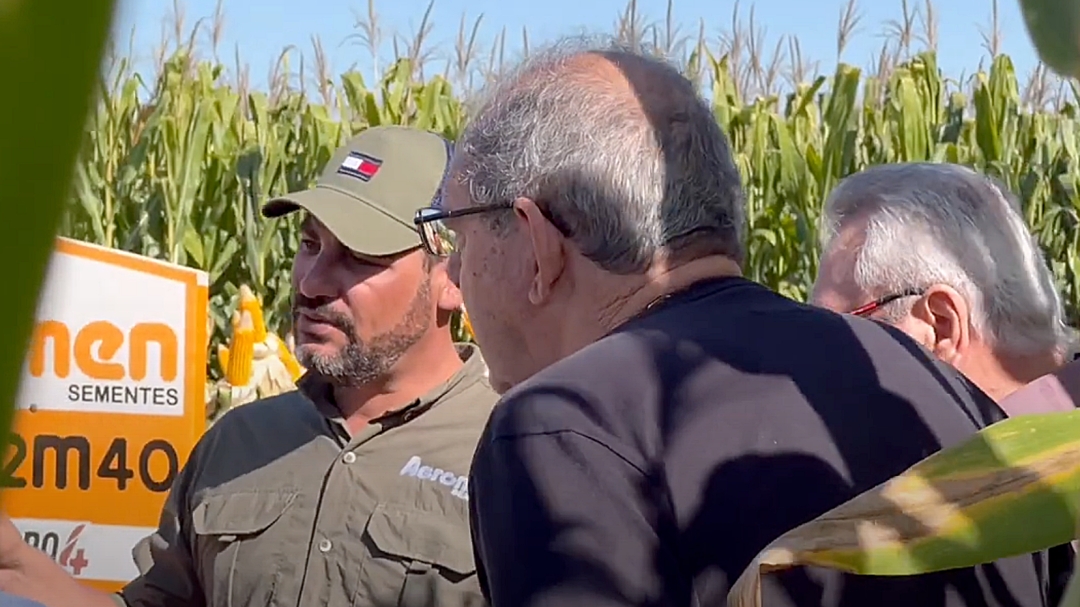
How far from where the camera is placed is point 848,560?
56cm

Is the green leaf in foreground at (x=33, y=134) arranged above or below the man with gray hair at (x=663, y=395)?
above

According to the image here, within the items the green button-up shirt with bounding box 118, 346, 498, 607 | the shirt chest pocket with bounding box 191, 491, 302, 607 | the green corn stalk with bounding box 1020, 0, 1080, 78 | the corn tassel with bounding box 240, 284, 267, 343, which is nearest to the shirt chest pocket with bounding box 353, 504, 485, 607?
the green button-up shirt with bounding box 118, 346, 498, 607

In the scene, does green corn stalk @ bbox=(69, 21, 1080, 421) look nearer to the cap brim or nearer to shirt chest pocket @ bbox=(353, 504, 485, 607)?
the cap brim

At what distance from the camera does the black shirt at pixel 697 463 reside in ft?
3.64

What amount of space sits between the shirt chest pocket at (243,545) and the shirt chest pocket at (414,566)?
0.48ft

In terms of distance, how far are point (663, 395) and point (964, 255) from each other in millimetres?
1156

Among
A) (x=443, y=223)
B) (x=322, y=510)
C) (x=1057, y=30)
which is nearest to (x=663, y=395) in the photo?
(x=443, y=223)

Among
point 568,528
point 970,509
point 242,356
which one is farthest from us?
point 242,356

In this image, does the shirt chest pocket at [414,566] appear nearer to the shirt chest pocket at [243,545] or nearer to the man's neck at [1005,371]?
the shirt chest pocket at [243,545]

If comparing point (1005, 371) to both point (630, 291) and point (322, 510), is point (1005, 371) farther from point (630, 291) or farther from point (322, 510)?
point (322, 510)

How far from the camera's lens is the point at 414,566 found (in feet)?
6.87

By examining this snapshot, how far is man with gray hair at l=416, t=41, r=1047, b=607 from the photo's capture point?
44.0 inches

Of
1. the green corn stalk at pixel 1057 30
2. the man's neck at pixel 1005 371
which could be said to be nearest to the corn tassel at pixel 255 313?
the man's neck at pixel 1005 371

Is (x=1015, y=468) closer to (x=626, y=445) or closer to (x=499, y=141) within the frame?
(x=626, y=445)
